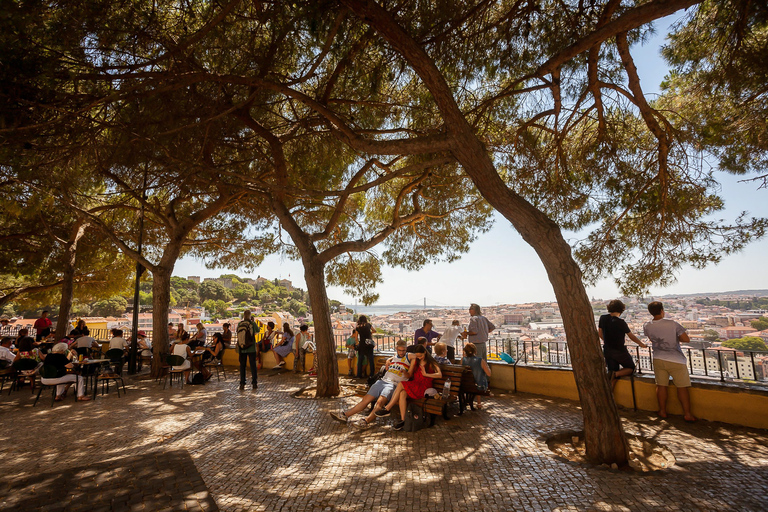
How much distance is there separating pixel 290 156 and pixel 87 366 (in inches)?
238

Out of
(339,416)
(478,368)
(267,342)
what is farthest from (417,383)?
(267,342)

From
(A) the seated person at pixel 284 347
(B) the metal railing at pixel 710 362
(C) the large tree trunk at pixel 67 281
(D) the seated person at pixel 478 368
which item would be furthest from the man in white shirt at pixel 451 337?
(C) the large tree trunk at pixel 67 281

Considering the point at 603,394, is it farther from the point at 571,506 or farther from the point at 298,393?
the point at 298,393

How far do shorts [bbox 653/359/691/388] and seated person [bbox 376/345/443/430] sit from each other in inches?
121

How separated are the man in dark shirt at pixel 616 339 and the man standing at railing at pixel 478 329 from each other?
202 centimetres

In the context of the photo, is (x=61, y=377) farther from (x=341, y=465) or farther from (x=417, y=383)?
(x=417, y=383)

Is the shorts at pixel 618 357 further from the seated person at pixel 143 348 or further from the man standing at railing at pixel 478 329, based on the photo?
the seated person at pixel 143 348

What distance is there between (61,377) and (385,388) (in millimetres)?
6110

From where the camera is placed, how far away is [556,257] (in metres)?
4.53

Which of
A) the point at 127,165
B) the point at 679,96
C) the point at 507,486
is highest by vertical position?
the point at 679,96

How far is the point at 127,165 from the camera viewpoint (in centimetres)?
654

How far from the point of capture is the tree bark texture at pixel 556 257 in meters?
4.24

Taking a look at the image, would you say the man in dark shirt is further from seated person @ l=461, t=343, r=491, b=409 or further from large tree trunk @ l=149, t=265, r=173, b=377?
large tree trunk @ l=149, t=265, r=173, b=377

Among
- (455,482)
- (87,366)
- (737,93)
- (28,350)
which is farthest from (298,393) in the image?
(737,93)
